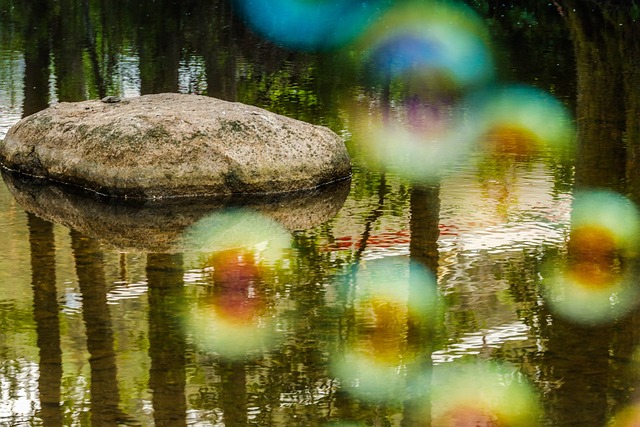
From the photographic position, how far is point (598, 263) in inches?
310

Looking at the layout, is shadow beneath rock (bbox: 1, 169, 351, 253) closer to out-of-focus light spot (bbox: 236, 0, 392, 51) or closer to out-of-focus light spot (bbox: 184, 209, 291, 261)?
out-of-focus light spot (bbox: 184, 209, 291, 261)

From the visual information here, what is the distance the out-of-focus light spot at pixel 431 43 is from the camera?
17453 mm

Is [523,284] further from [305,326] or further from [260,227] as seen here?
[260,227]

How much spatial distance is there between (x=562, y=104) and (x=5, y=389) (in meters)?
9.60

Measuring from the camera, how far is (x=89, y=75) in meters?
17.0

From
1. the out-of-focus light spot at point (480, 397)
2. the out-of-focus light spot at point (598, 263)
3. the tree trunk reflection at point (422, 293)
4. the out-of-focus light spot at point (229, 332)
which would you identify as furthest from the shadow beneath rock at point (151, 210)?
the out-of-focus light spot at point (480, 397)

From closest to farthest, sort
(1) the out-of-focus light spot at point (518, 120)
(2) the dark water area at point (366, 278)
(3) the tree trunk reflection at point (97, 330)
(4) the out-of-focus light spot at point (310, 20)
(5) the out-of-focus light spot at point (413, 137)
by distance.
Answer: (3) the tree trunk reflection at point (97, 330) < (2) the dark water area at point (366, 278) < (5) the out-of-focus light spot at point (413, 137) < (1) the out-of-focus light spot at point (518, 120) < (4) the out-of-focus light spot at point (310, 20)

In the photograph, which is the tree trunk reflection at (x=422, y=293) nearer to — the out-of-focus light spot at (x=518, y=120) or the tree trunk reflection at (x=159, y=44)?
the out-of-focus light spot at (x=518, y=120)

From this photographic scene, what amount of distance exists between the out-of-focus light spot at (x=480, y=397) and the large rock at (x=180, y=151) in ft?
13.3

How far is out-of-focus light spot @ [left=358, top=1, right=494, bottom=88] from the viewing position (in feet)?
57.3

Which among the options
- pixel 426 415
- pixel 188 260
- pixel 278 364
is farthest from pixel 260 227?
pixel 426 415

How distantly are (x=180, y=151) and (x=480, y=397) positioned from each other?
4585mm

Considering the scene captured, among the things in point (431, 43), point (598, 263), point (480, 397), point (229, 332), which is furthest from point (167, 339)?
point (431, 43)

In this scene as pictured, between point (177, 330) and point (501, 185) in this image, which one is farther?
point (501, 185)
